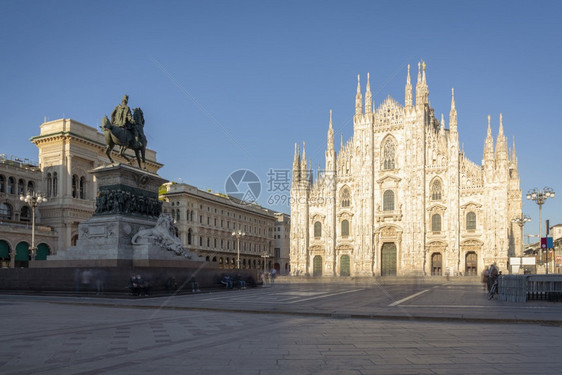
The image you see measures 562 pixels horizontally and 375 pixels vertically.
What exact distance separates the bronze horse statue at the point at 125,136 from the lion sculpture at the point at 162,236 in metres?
3.18

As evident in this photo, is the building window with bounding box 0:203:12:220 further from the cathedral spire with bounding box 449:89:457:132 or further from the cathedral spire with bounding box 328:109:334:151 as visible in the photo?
the cathedral spire with bounding box 449:89:457:132

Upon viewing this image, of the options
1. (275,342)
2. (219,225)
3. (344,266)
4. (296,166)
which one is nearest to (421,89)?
(296,166)

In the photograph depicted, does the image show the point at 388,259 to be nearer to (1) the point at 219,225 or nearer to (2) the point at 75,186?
(1) the point at 219,225

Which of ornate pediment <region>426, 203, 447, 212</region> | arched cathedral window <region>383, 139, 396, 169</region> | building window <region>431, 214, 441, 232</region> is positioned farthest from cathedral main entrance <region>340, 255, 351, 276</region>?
arched cathedral window <region>383, 139, 396, 169</region>

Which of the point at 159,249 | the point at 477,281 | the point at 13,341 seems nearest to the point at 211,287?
the point at 159,249

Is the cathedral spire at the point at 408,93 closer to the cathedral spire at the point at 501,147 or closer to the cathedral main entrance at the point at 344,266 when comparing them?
the cathedral spire at the point at 501,147

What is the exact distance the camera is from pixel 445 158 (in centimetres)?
5691

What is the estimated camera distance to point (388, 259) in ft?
197

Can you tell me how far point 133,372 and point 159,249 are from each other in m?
16.2

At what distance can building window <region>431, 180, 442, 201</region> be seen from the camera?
2240 inches

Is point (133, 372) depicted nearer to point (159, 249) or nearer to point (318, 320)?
point (318, 320)

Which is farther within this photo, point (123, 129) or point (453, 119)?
point (453, 119)

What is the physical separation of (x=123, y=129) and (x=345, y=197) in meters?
41.7

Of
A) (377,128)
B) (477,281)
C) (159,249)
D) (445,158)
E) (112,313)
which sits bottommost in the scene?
(477,281)
